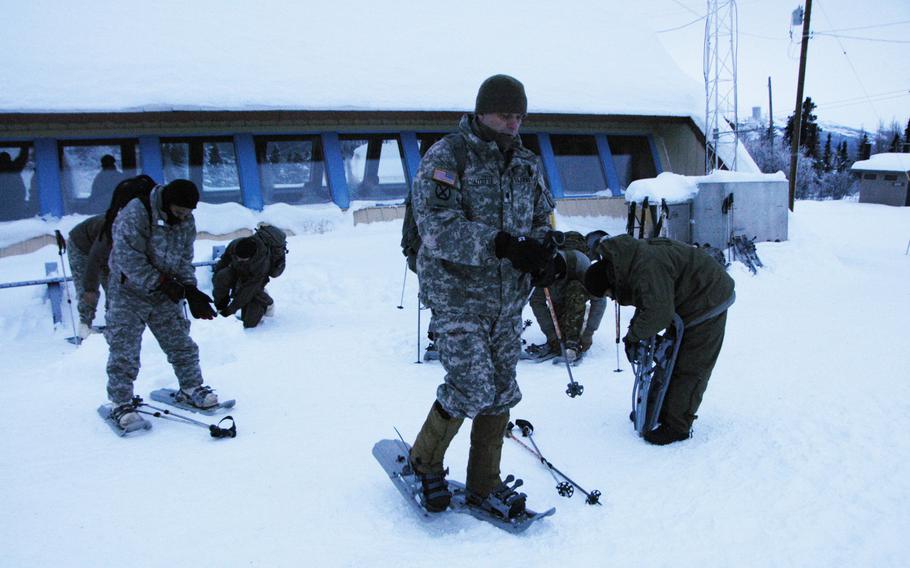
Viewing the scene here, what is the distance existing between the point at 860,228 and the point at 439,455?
70.8 ft

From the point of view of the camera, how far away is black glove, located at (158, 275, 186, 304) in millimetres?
4676

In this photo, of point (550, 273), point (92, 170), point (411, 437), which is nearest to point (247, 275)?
point (411, 437)

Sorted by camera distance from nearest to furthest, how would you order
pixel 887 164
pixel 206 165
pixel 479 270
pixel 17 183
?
1. pixel 479 270
2. pixel 17 183
3. pixel 206 165
4. pixel 887 164

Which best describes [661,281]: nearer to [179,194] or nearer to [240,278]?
[179,194]

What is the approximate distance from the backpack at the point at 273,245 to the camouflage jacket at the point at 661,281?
512 cm

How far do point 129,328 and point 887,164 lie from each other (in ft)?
116

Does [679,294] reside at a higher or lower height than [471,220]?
lower

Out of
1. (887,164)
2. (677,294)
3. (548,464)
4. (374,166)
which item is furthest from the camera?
(887,164)

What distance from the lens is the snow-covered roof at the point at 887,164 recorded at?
97.4ft

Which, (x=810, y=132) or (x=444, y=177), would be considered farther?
(x=810, y=132)

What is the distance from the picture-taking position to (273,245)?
805cm

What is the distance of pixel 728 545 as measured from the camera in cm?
301

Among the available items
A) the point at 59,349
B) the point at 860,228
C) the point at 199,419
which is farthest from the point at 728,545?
the point at 860,228

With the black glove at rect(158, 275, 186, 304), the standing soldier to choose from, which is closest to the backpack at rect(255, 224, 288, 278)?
the standing soldier
